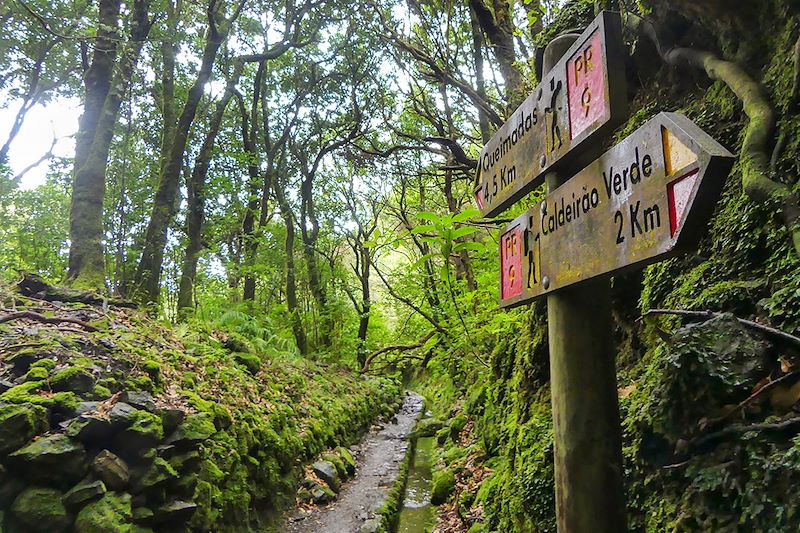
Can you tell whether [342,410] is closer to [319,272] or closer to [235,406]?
[235,406]

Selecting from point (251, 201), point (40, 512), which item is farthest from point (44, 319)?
point (251, 201)

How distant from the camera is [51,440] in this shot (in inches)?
128

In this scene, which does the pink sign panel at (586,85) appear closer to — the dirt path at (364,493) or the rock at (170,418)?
the rock at (170,418)

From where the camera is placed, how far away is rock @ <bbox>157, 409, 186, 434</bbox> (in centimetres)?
412

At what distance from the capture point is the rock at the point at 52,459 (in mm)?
3094

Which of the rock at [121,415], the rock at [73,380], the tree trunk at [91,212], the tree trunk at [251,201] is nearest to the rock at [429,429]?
the tree trunk at [251,201]

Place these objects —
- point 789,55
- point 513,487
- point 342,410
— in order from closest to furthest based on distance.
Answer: point 789,55, point 513,487, point 342,410

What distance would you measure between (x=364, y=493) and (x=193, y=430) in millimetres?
3356

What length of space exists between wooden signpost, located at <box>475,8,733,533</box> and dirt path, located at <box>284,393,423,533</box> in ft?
13.6

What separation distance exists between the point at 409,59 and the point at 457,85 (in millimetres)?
3737

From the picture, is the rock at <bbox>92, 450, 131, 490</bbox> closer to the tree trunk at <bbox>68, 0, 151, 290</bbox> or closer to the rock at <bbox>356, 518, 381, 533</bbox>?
the rock at <bbox>356, 518, 381, 533</bbox>

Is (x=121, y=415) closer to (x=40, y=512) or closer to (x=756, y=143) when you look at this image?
(x=40, y=512)

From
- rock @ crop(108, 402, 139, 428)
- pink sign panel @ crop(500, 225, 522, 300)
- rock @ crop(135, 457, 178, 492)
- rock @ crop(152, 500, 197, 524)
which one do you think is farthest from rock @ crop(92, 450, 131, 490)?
pink sign panel @ crop(500, 225, 522, 300)

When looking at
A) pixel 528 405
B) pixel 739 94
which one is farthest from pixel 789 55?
pixel 528 405
